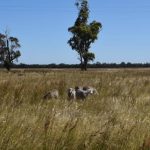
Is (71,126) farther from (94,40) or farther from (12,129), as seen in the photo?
(94,40)

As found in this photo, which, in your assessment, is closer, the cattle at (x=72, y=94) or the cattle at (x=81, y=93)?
the cattle at (x=72, y=94)

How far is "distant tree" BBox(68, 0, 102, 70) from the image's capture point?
8344cm

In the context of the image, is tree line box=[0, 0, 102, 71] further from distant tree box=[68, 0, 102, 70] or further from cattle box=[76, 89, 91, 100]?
cattle box=[76, 89, 91, 100]

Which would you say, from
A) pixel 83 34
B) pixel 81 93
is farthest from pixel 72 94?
pixel 83 34

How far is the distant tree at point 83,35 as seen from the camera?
83438 mm

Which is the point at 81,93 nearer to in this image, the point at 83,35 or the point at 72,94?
the point at 72,94

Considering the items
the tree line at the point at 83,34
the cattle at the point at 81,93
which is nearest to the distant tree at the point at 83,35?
the tree line at the point at 83,34

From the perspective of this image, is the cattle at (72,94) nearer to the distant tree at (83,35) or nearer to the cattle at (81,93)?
the cattle at (81,93)

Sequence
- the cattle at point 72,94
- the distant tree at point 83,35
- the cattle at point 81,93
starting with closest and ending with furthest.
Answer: the cattle at point 72,94 → the cattle at point 81,93 → the distant tree at point 83,35

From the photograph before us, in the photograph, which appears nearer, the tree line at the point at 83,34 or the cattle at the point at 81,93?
the cattle at the point at 81,93

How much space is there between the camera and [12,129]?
6.06 meters

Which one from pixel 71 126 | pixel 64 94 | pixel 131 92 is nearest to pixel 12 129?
pixel 71 126

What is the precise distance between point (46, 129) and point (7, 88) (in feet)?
21.1

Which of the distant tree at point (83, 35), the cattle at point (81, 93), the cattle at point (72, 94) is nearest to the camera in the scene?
the cattle at point (72, 94)
